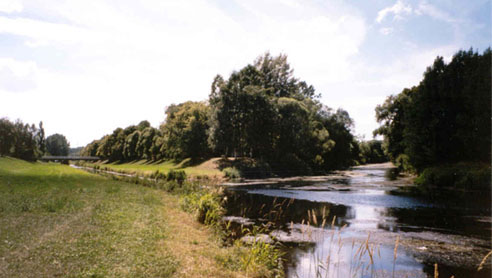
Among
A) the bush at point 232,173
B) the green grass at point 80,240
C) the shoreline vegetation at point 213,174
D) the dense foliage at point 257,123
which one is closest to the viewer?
the green grass at point 80,240

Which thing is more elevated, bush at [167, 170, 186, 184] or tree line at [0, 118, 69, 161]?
tree line at [0, 118, 69, 161]

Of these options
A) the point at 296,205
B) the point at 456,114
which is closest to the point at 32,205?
the point at 296,205

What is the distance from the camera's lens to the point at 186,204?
734 inches

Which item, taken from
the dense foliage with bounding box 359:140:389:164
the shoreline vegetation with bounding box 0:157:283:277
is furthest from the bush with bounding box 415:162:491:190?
the dense foliage with bounding box 359:140:389:164

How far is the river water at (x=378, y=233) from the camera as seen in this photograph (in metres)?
9.43

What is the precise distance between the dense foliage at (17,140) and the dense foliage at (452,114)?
290ft

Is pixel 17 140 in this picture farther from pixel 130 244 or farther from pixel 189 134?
pixel 130 244

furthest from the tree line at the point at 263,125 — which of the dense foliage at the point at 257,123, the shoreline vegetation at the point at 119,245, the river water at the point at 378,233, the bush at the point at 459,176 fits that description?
the shoreline vegetation at the point at 119,245

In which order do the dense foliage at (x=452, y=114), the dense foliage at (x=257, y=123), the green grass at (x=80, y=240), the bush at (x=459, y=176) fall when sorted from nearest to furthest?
the green grass at (x=80, y=240) < the bush at (x=459, y=176) < the dense foliage at (x=452, y=114) < the dense foliage at (x=257, y=123)

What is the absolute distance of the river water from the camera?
9430 millimetres

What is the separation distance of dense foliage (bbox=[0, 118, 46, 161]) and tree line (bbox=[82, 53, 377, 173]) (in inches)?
1347

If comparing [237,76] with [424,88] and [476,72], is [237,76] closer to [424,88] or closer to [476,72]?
[424,88]

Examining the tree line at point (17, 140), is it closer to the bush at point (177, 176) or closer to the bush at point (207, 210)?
the bush at point (177, 176)

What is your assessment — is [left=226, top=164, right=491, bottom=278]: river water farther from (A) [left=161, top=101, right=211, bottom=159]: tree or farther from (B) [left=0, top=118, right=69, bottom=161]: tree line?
(B) [left=0, top=118, right=69, bottom=161]: tree line
